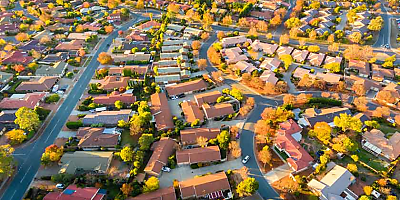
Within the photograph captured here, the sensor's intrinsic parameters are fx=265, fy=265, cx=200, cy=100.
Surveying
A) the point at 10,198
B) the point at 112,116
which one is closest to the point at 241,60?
the point at 112,116

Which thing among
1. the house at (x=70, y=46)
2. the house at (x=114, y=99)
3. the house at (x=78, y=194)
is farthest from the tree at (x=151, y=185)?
the house at (x=70, y=46)

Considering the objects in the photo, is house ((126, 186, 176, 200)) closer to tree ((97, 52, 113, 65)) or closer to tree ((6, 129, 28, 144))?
tree ((6, 129, 28, 144))

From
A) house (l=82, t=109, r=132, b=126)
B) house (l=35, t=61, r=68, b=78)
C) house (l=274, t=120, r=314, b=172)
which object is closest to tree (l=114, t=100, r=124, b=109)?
house (l=82, t=109, r=132, b=126)

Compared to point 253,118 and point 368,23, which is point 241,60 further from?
point 368,23

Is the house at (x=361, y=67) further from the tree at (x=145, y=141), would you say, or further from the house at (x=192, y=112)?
the tree at (x=145, y=141)

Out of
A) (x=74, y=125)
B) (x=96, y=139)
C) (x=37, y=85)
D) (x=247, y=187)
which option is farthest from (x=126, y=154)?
(x=37, y=85)

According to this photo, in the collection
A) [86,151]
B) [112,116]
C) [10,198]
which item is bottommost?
[10,198]
